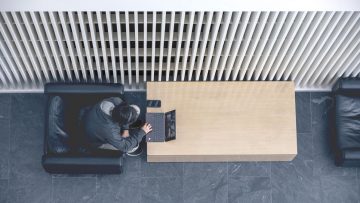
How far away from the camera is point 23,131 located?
20.2 feet

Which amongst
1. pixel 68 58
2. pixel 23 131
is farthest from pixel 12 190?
pixel 68 58

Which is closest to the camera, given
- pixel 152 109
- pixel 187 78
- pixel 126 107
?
pixel 126 107

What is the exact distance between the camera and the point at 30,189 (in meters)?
6.02

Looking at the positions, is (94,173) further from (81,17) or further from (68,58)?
(81,17)

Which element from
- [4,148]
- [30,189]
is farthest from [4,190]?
[4,148]

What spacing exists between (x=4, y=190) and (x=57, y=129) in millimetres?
1125

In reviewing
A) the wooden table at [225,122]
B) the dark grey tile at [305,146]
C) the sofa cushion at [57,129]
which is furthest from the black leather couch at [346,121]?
the sofa cushion at [57,129]

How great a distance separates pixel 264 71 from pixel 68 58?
1.89 meters

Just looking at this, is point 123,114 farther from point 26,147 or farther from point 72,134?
point 26,147

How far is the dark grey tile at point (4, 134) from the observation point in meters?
6.05

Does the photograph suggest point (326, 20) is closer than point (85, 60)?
Yes

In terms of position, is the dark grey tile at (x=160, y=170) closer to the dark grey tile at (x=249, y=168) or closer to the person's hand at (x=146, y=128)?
the dark grey tile at (x=249, y=168)

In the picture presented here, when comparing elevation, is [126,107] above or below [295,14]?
below

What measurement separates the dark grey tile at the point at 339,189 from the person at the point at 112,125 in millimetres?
2038
